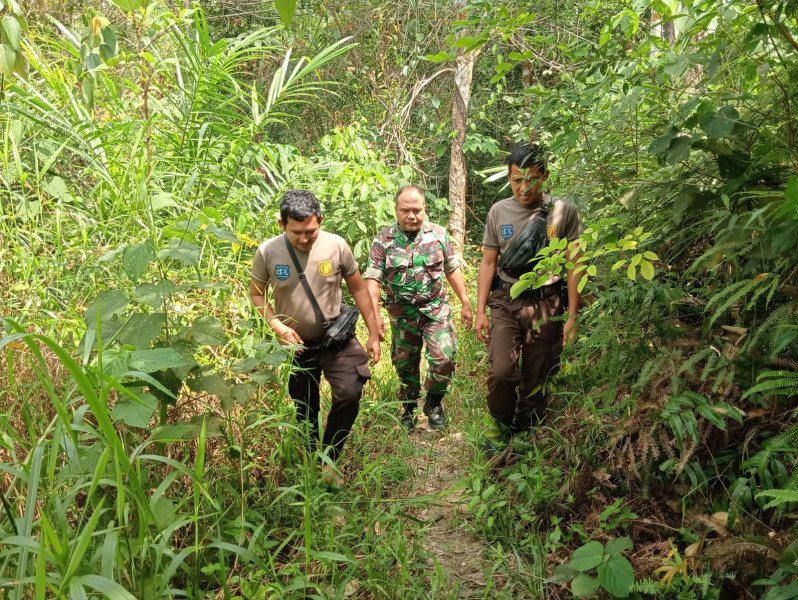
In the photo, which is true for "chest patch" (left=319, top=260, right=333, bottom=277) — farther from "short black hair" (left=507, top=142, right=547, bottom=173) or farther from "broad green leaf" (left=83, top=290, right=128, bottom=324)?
"broad green leaf" (left=83, top=290, right=128, bottom=324)

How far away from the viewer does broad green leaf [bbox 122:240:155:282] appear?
2.29 m

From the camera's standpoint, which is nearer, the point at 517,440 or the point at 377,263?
the point at 517,440

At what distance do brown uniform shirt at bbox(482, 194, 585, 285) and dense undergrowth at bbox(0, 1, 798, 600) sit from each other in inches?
26.6

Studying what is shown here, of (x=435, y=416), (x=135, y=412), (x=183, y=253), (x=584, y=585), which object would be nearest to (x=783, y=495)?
(x=584, y=585)

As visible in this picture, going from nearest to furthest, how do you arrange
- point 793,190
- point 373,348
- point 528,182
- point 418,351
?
point 793,190, point 528,182, point 373,348, point 418,351

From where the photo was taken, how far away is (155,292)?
238 cm

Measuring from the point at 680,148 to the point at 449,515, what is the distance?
236 centimetres

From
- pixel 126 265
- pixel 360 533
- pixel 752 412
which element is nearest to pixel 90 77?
pixel 126 265

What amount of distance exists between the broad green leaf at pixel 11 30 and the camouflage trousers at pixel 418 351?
12.4ft

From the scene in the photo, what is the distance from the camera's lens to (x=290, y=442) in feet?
10.9

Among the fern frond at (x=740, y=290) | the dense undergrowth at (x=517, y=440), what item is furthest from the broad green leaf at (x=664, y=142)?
the fern frond at (x=740, y=290)

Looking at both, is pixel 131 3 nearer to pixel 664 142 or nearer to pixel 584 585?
pixel 664 142

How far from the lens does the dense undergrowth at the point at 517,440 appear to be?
2.17m

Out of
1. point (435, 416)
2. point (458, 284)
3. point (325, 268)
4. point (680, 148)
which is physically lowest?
point (435, 416)
